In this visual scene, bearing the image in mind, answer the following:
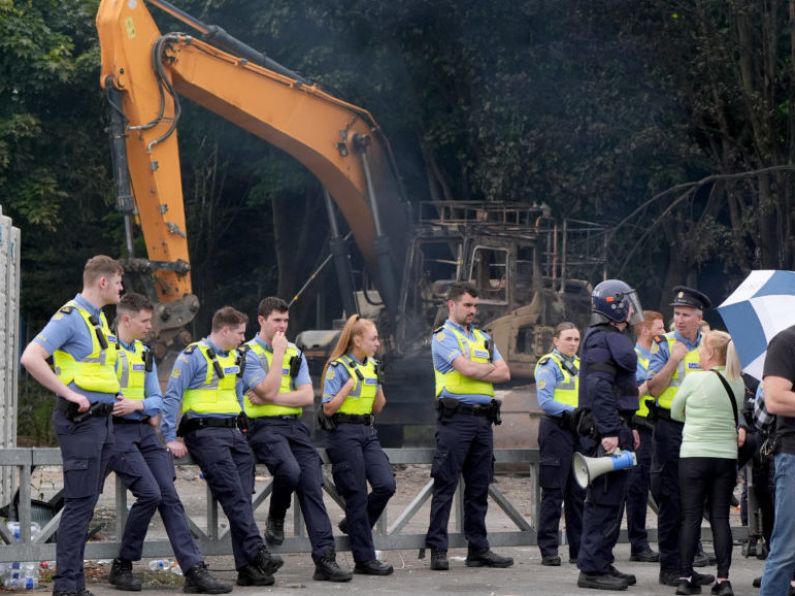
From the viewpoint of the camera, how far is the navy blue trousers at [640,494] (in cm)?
1242

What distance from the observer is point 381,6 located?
79.3ft

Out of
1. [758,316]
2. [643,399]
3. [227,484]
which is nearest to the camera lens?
[758,316]

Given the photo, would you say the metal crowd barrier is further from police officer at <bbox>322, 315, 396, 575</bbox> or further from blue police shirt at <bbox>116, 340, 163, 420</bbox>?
blue police shirt at <bbox>116, 340, 163, 420</bbox>

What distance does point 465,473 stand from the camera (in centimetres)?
1188

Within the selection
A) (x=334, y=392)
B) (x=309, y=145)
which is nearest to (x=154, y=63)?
(x=309, y=145)

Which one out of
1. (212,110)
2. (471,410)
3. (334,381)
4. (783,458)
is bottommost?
(783,458)

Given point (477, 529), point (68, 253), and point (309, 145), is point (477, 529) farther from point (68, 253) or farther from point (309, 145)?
point (68, 253)

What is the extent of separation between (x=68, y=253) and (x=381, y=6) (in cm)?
1222

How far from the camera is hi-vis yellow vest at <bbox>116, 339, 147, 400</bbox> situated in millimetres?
10516

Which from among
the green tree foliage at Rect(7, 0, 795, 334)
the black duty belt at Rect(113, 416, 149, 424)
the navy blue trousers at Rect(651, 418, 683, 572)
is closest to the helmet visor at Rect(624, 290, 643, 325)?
the navy blue trousers at Rect(651, 418, 683, 572)

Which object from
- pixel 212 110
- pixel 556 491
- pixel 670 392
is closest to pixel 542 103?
pixel 212 110

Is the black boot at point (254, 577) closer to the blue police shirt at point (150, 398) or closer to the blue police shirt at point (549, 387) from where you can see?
the blue police shirt at point (150, 398)

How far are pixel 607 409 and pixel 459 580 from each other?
1.75 m

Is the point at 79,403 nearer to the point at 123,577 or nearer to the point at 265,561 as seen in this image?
the point at 123,577
